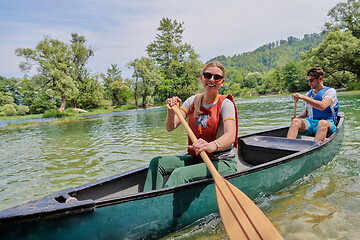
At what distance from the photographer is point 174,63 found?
162 ft

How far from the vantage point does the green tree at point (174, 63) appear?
48.7 m

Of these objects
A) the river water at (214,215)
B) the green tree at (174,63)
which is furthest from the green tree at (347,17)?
the river water at (214,215)

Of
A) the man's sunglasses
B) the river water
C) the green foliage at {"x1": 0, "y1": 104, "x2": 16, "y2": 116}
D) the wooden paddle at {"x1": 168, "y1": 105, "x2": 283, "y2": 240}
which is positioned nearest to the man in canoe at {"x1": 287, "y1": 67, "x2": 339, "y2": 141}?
the river water

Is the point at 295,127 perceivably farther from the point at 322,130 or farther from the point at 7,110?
the point at 7,110

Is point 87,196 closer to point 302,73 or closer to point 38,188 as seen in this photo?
point 38,188

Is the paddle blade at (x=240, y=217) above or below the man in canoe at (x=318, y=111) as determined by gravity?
below

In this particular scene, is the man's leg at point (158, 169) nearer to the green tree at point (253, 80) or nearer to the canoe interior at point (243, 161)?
the canoe interior at point (243, 161)

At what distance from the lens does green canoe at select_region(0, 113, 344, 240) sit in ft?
6.48

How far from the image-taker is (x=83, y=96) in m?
43.0

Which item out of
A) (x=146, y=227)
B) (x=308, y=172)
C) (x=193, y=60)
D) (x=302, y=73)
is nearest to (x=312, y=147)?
(x=308, y=172)

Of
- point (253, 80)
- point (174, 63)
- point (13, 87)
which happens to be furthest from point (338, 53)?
point (253, 80)

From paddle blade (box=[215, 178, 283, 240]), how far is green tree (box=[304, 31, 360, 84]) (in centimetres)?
3676

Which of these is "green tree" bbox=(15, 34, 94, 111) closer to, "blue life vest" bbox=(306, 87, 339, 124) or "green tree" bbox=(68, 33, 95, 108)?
"green tree" bbox=(68, 33, 95, 108)

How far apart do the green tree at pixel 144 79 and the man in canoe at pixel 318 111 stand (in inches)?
1510
